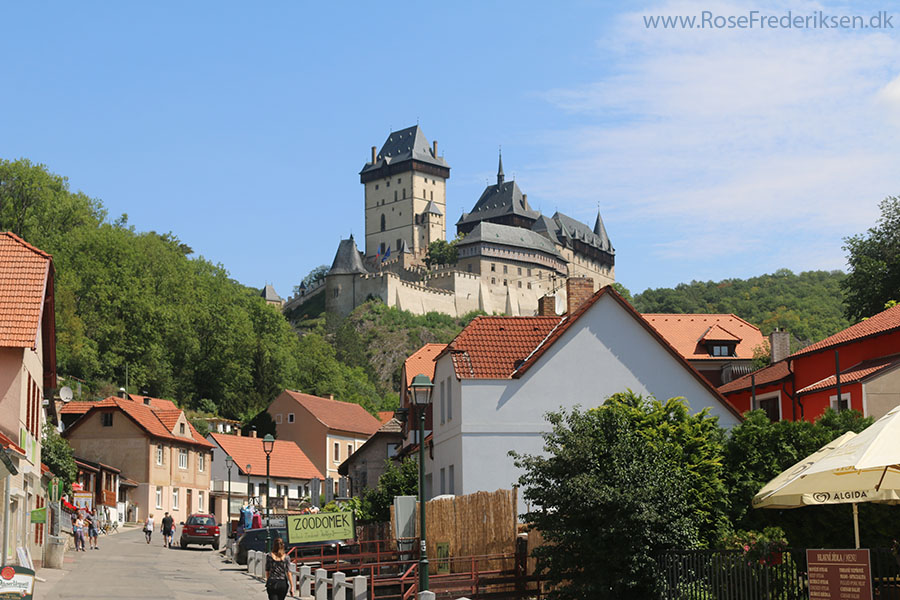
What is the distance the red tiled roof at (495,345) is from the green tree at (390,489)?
509 cm

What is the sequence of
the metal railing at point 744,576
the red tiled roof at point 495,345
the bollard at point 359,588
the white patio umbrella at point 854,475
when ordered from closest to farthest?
the white patio umbrella at point 854,475 < the metal railing at point 744,576 < the bollard at point 359,588 < the red tiled roof at point 495,345

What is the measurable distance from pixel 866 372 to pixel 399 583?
1706 centimetres

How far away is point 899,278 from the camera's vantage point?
2338 inches

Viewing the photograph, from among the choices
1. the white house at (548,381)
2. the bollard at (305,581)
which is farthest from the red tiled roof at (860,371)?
the bollard at (305,581)

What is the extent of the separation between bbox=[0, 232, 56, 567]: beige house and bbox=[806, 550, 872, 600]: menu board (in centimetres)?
1616

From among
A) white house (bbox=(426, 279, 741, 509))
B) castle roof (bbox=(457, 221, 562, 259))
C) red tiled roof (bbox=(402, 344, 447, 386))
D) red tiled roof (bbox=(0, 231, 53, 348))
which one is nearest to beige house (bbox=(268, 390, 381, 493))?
red tiled roof (bbox=(402, 344, 447, 386))

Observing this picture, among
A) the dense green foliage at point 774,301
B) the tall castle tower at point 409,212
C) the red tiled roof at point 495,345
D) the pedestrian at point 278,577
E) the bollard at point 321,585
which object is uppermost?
the tall castle tower at point 409,212

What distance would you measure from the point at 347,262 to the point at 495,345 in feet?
455

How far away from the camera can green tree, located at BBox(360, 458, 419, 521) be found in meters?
35.2

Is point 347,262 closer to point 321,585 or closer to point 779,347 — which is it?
point 779,347

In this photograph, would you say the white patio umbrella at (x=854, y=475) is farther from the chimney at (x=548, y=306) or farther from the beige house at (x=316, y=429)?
the beige house at (x=316, y=429)

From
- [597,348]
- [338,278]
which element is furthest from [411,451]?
[338,278]

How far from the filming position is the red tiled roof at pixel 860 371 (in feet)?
105

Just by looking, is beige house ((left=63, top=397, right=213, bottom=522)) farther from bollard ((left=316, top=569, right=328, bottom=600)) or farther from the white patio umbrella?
the white patio umbrella
